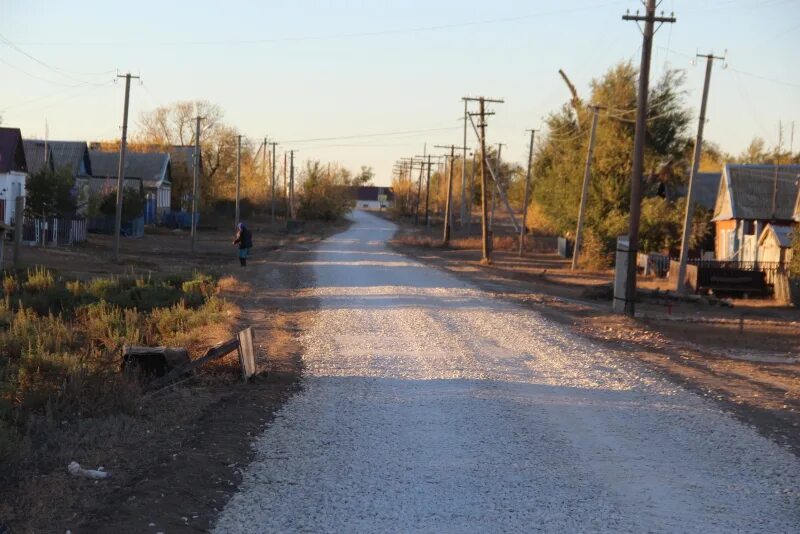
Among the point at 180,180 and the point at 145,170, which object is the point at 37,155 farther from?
the point at 180,180

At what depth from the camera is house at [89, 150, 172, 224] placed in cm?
6856

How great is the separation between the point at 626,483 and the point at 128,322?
40.0 feet

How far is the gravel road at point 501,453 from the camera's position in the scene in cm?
604

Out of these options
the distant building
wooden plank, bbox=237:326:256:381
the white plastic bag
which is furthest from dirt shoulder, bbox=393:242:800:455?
the distant building

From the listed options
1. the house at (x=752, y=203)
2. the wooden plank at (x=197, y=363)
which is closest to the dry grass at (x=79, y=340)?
the wooden plank at (x=197, y=363)

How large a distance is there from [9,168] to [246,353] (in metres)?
36.9

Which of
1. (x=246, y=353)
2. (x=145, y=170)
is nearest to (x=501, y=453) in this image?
(x=246, y=353)

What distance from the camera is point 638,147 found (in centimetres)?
1992

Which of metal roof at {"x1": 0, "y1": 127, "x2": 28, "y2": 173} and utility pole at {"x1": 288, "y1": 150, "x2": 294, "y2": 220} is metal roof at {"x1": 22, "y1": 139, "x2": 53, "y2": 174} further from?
utility pole at {"x1": 288, "y1": 150, "x2": 294, "y2": 220}

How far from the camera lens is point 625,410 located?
9.56m

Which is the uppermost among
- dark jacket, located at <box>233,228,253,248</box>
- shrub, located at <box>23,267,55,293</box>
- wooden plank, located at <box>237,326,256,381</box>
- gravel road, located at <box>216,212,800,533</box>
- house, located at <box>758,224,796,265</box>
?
house, located at <box>758,224,796,265</box>

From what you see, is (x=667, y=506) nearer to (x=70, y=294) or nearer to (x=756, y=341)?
(x=756, y=341)

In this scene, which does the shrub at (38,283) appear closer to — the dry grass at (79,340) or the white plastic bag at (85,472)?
the dry grass at (79,340)

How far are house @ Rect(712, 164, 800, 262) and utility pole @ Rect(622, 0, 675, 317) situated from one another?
65.0 ft
